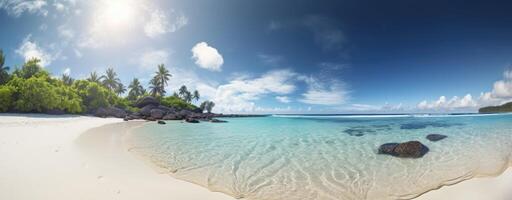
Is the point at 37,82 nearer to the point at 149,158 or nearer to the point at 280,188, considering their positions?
the point at 149,158

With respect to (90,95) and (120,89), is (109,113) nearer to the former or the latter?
(90,95)

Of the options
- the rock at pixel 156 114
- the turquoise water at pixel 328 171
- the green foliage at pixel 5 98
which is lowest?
the turquoise water at pixel 328 171

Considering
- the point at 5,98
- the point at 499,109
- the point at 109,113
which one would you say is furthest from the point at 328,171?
the point at 499,109

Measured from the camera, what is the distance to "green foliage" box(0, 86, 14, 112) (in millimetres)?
23062

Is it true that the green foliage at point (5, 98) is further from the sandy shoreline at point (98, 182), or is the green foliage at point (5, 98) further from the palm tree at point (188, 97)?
the palm tree at point (188, 97)

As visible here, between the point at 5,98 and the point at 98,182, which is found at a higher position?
the point at 5,98

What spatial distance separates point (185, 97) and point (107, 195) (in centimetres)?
8172

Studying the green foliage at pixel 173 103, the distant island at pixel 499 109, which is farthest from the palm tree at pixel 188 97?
the distant island at pixel 499 109

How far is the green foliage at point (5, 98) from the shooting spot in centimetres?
2306

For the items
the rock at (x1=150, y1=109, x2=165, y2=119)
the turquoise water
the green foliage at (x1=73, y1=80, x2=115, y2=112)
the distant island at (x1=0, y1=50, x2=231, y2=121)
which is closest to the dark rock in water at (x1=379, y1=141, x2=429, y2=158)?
the turquoise water

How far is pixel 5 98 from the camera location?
23.2 m

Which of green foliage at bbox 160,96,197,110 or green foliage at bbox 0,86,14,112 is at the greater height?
green foliage at bbox 160,96,197,110

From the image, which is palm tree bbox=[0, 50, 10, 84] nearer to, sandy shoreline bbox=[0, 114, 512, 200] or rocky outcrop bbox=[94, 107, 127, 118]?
rocky outcrop bbox=[94, 107, 127, 118]

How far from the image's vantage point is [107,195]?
3.92m
